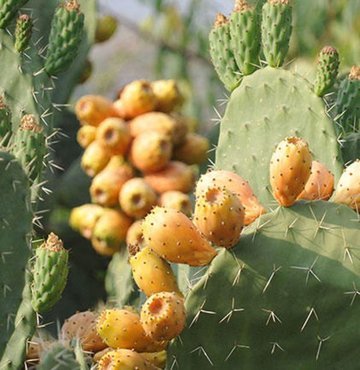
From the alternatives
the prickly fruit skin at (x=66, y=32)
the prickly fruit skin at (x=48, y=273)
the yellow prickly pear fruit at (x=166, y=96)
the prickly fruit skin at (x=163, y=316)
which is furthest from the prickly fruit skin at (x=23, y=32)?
the yellow prickly pear fruit at (x=166, y=96)

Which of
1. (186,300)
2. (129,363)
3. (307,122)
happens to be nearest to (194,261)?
(186,300)

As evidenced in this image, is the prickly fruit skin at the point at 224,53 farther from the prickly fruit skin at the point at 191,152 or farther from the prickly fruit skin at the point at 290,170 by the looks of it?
the prickly fruit skin at the point at 191,152

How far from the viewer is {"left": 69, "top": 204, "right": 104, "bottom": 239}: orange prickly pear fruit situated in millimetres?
3178

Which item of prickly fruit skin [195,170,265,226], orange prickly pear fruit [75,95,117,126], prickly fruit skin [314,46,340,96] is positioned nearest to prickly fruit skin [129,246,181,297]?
prickly fruit skin [195,170,265,226]

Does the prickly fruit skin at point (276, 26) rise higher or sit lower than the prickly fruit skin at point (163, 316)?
higher

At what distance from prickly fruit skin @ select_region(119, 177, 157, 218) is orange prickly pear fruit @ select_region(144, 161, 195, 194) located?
51 millimetres

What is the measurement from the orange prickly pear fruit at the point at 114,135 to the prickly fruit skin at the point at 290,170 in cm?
129

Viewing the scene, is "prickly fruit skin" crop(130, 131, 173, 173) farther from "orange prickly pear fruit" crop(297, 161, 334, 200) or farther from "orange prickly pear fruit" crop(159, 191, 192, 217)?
"orange prickly pear fruit" crop(297, 161, 334, 200)

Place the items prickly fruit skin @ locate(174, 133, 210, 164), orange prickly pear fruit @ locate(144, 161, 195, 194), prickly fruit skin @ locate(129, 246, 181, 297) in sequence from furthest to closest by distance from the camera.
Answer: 1. prickly fruit skin @ locate(174, 133, 210, 164)
2. orange prickly pear fruit @ locate(144, 161, 195, 194)
3. prickly fruit skin @ locate(129, 246, 181, 297)

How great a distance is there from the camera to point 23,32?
2402 mm

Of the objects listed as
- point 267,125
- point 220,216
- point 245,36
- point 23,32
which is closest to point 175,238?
point 220,216

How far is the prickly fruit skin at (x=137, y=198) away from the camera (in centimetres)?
308

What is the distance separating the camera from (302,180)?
1892 mm

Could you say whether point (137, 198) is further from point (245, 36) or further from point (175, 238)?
point (175, 238)
